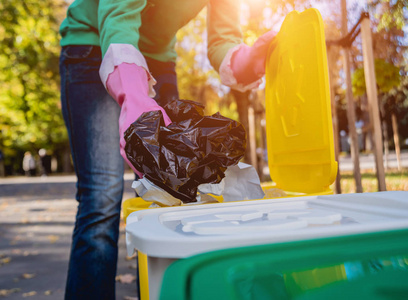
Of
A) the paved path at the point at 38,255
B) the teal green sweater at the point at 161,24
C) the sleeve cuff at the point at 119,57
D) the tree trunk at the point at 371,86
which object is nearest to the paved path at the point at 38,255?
the paved path at the point at 38,255

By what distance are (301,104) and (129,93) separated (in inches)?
25.0

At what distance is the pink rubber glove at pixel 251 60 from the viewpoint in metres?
1.41

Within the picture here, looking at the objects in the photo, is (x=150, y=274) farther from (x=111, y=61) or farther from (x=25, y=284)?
(x=25, y=284)

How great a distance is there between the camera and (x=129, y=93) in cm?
104

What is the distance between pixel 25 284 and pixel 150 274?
2.66 meters

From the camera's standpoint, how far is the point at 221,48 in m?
1.54

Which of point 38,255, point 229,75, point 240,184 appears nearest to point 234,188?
point 240,184

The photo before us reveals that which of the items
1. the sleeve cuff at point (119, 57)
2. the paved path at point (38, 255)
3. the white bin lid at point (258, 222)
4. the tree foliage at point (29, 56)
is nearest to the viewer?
the white bin lid at point (258, 222)

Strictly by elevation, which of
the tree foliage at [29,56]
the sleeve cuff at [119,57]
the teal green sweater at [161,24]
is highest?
the tree foliage at [29,56]

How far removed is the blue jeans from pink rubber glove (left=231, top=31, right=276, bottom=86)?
53 cm

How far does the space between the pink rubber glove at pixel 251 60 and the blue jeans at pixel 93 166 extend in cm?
53

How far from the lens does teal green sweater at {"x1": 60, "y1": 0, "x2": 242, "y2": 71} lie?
4.51 feet

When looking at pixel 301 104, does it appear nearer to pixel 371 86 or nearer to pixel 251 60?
pixel 251 60

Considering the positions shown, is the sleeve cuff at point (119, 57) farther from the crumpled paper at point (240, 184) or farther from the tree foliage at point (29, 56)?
the tree foliage at point (29, 56)
